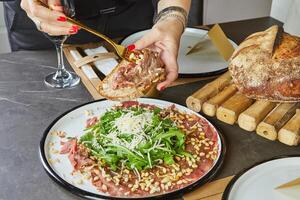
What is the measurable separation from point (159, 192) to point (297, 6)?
180 cm

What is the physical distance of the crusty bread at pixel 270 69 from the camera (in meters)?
1.03

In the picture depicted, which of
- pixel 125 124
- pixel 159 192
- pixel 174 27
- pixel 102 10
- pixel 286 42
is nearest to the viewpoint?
pixel 159 192

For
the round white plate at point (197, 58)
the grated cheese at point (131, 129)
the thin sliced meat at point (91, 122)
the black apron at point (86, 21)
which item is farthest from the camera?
the black apron at point (86, 21)

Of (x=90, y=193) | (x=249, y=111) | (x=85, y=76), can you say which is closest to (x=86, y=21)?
(x=85, y=76)

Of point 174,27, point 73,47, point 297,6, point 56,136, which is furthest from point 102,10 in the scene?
point 297,6

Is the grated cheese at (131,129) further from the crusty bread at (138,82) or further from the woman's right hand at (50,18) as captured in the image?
the woman's right hand at (50,18)

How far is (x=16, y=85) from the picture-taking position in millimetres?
1205

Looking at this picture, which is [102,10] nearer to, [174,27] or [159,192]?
[174,27]

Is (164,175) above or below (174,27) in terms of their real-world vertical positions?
below

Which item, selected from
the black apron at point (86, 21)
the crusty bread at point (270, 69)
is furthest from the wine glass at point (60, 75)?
the crusty bread at point (270, 69)

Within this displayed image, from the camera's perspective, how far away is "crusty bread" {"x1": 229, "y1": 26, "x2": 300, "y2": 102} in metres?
1.03

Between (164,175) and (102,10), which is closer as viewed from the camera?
(164,175)

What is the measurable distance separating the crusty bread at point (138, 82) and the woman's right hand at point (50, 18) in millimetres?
156

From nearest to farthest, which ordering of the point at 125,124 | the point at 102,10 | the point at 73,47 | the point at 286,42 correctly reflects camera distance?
the point at 125,124, the point at 286,42, the point at 73,47, the point at 102,10
